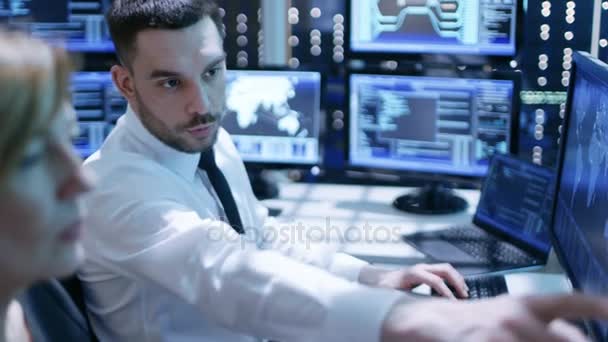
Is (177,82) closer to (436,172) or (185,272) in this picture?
(185,272)

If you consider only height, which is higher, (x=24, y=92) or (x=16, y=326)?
(x=24, y=92)

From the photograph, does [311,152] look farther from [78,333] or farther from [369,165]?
[78,333]

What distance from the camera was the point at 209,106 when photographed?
4.71 ft

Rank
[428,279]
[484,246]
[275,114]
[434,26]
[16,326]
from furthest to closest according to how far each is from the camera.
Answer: [275,114], [434,26], [484,246], [428,279], [16,326]

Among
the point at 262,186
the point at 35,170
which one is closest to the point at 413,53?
the point at 262,186

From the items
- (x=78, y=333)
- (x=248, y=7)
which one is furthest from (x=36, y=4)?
(x=78, y=333)

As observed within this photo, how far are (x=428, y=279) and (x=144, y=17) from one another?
67 centimetres

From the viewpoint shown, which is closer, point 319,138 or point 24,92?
point 24,92

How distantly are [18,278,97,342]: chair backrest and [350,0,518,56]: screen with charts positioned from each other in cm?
114

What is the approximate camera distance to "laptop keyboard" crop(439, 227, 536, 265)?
175 centimetres

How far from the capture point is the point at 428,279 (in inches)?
57.9

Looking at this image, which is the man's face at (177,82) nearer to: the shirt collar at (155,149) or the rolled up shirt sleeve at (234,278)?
the shirt collar at (155,149)

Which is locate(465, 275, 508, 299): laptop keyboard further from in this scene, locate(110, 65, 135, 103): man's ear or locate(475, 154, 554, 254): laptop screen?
locate(110, 65, 135, 103): man's ear

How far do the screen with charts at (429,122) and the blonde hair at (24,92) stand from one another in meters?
1.51
